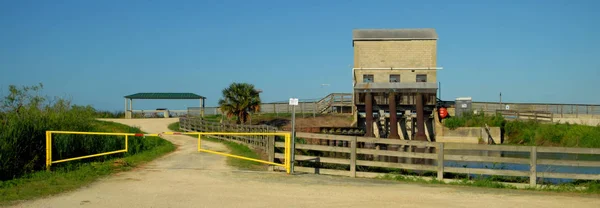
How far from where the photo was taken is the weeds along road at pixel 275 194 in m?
11.1

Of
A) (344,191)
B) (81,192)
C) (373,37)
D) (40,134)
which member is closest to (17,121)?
(40,134)

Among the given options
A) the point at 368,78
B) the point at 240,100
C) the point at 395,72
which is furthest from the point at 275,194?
the point at 395,72

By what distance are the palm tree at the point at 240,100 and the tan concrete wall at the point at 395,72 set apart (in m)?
10.3

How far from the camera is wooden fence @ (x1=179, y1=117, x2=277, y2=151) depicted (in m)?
23.8

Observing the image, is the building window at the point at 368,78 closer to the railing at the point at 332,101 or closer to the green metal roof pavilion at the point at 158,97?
the railing at the point at 332,101

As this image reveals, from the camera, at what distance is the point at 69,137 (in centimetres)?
1977

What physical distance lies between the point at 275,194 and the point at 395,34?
3586 centimetres

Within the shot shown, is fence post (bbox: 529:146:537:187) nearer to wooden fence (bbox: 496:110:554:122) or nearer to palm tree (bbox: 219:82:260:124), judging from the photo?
palm tree (bbox: 219:82:260:124)

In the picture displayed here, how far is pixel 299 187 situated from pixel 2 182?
7008mm

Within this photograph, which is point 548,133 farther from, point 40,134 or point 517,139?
point 40,134

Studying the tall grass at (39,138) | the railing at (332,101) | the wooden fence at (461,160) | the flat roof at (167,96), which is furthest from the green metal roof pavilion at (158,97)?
the wooden fence at (461,160)

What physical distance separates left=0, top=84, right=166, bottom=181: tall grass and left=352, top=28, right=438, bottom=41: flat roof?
71.2 ft

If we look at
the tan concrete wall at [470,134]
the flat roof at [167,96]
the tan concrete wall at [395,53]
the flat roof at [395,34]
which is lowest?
the tan concrete wall at [470,134]

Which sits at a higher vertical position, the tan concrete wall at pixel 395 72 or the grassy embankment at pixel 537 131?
the tan concrete wall at pixel 395 72
